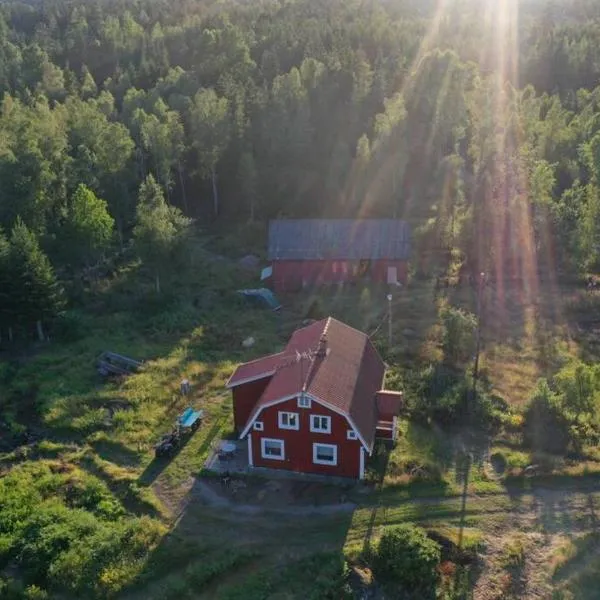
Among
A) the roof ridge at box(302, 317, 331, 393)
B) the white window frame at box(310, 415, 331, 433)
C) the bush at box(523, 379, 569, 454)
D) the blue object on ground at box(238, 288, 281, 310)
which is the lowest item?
the blue object on ground at box(238, 288, 281, 310)

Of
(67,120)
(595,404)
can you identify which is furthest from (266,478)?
(67,120)

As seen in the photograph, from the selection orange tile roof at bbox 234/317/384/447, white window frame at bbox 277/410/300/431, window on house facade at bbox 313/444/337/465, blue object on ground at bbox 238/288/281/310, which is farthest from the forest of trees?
window on house facade at bbox 313/444/337/465

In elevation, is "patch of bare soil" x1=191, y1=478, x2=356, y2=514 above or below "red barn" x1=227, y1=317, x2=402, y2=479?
below

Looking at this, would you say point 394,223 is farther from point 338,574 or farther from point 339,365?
point 338,574

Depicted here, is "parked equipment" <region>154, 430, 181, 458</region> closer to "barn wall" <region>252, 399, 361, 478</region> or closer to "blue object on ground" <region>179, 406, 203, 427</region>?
"blue object on ground" <region>179, 406, 203, 427</region>

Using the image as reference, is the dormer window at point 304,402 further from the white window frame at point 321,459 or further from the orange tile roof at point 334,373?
the white window frame at point 321,459

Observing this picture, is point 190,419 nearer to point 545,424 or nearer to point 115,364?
point 115,364
